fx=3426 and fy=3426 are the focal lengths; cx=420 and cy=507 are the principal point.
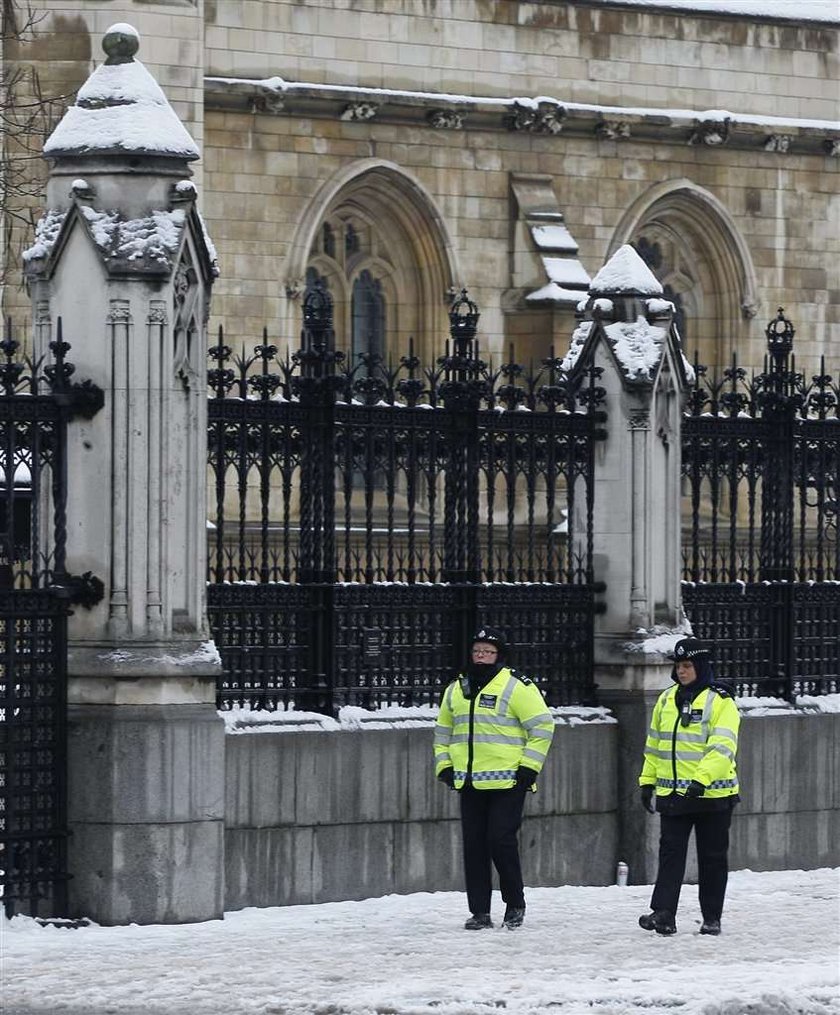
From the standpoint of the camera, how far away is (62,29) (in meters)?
32.0

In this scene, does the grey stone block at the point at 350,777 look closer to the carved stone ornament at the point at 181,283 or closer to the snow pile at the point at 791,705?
the carved stone ornament at the point at 181,283

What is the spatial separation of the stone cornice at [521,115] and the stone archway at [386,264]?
30.5 inches

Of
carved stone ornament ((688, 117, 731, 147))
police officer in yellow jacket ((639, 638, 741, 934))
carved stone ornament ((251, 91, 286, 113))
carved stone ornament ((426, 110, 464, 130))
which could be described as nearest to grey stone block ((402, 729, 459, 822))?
police officer in yellow jacket ((639, 638, 741, 934))

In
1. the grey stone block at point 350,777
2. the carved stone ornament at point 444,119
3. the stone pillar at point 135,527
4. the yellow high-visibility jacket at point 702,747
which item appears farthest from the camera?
the carved stone ornament at point 444,119

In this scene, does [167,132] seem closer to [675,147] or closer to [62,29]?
[62,29]

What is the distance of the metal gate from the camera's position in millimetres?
17656

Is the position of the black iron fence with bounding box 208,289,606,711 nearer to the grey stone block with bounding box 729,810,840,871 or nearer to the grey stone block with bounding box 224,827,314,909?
the grey stone block with bounding box 224,827,314,909

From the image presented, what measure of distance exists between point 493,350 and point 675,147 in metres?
3.95

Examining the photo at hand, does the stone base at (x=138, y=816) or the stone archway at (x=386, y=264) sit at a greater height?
the stone archway at (x=386, y=264)

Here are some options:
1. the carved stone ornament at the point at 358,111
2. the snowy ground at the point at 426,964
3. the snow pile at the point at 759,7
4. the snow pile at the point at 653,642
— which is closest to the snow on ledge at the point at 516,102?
the carved stone ornament at the point at 358,111

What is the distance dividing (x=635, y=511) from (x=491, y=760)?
10.5 feet

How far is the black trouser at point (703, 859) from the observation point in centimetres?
1798

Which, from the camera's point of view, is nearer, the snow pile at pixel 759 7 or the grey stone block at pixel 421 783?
the grey stone block at pixel 421 783

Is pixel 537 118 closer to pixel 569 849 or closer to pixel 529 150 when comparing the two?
pixel 529 150
